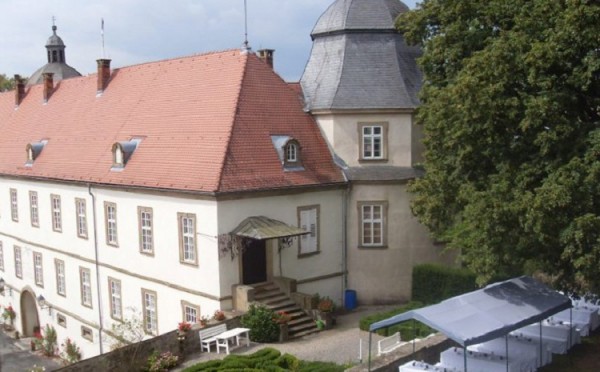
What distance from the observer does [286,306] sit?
22.3 meters

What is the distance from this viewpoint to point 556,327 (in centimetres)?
1875

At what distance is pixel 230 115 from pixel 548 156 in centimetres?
1146

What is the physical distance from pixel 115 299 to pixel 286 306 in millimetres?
8492

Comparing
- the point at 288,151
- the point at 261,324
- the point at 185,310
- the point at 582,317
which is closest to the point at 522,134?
the point at 582,317

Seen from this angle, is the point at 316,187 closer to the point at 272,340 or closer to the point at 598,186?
the point at 272,340

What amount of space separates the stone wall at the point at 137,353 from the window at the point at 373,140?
9.71 meters

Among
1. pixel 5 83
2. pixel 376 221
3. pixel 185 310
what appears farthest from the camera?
pixel 5 83

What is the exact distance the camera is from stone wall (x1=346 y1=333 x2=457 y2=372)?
625 inches

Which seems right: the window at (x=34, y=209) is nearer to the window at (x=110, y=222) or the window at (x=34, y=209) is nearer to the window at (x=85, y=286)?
the window at (x=85, y=286)

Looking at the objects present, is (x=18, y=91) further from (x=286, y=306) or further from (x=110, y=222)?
(x=286, y=306)

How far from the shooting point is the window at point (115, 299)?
2670 centimetres

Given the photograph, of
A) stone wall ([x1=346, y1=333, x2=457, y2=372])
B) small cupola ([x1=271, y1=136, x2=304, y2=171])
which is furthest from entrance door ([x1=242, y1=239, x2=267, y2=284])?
stone wall ([x1=346, y1=333, x2=457, y2=372])

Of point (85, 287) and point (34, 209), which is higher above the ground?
point (34, 209)

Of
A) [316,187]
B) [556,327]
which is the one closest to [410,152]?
[316,187]
